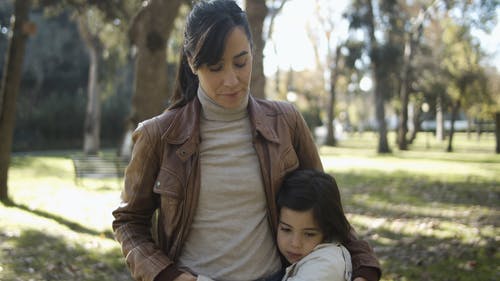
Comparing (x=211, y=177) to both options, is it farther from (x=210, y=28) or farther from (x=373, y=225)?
(x=373, y=225)

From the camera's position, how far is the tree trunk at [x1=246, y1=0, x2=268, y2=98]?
856 cm

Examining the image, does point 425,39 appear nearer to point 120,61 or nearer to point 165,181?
point 120,61

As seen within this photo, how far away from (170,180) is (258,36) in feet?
23.1

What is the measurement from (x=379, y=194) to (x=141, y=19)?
804cm

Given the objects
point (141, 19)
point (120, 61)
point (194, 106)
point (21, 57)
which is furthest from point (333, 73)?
point (194, 106)

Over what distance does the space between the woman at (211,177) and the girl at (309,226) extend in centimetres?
6

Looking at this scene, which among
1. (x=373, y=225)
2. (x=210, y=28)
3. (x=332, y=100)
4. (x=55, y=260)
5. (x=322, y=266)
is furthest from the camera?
(x=332, y=100)

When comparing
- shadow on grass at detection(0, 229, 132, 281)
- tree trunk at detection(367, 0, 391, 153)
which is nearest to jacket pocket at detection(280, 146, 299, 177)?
shadow on grass at detection(0, 229, 132, 281)

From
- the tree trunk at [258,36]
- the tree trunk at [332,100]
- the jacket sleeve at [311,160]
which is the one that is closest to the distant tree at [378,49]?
the tree trunk at [332,100]

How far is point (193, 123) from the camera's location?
2115 mm

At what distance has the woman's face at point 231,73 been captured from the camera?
78.7 inches

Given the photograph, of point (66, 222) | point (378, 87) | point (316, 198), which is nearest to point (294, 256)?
point (316, 198)

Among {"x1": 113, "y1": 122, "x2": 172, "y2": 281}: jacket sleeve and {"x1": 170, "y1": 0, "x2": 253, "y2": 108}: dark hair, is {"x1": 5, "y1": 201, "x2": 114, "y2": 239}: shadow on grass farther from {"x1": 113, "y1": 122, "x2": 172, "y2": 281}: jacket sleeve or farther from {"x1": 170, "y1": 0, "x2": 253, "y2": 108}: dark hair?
{"x1": 170, "y1": 0, "x2": 253, "y2": 108}: dark hair

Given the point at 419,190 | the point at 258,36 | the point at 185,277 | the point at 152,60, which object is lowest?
the point at 419,190
